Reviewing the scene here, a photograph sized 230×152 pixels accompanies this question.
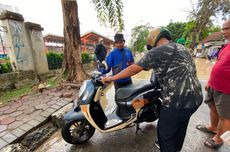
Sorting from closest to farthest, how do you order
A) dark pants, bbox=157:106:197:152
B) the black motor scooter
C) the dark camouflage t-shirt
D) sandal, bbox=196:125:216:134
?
the dark camouflage t-shirt < dark pants, bbox=157:106:197:152 < the black motor scooter < sandal, bbox=196:125:216:134

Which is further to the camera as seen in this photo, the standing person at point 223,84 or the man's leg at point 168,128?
the standing person at point 223,84

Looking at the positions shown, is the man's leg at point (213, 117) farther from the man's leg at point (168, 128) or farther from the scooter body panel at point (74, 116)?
the scooter body panel at point (74, 116)

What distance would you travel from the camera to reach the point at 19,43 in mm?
5176

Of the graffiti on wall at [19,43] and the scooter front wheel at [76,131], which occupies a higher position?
the graffiti on wall at [19,43]

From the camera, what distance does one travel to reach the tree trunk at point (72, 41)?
496 centimetres

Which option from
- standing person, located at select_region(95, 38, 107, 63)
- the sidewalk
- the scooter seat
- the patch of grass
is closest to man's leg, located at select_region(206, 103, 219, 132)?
the scooter seat

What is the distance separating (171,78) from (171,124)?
1.60ft

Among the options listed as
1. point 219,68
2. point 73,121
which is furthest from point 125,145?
point 219,68

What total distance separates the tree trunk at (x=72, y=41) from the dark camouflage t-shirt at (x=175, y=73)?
3.98 metres

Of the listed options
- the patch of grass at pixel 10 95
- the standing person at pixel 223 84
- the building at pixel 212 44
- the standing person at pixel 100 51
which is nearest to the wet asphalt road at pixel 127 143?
the standing person at pixel 223 84

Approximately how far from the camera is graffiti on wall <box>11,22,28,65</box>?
5.05 meters

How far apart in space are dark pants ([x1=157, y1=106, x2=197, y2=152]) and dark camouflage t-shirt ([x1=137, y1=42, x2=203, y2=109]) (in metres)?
0.07

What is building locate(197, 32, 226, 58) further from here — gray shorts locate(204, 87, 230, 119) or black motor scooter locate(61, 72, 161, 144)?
black motor scooter locate(61, 72, 161, 144)

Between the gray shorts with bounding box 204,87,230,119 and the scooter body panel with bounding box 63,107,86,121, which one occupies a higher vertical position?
the gray shorts with bounding box 204,87,230,119
